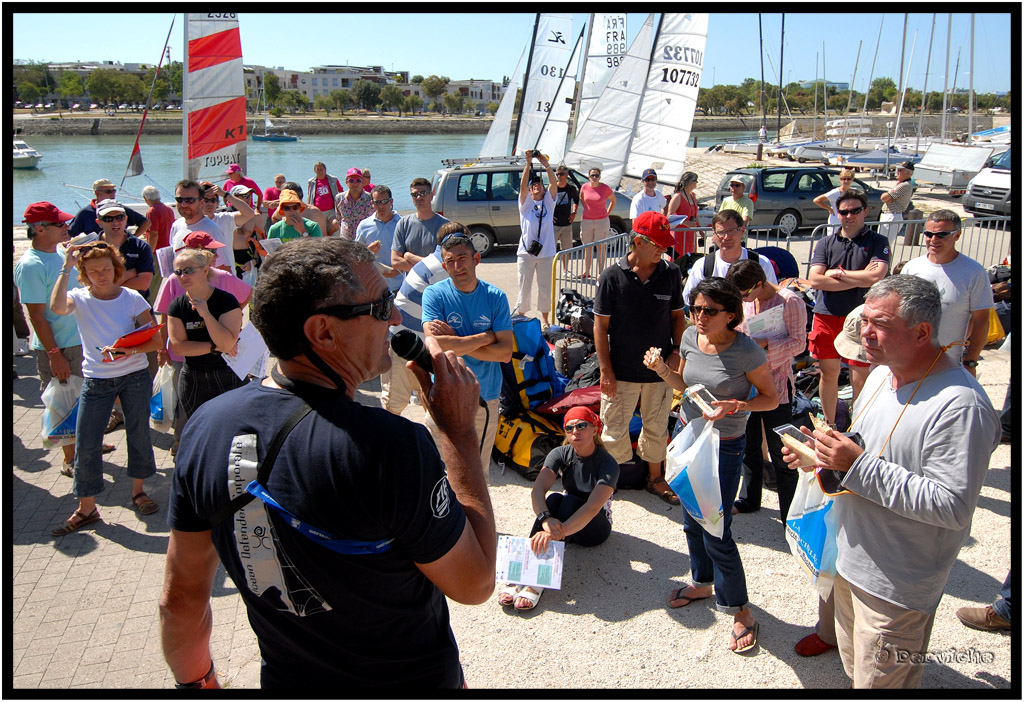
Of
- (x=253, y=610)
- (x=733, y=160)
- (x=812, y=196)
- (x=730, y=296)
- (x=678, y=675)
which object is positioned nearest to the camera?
(x=253, y=610)

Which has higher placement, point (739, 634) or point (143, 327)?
point (143, 327)

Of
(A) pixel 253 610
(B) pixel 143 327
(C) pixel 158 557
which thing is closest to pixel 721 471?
(A) pixel 253 610

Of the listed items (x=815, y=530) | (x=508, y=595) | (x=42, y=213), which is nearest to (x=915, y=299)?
(x=815, y=530)

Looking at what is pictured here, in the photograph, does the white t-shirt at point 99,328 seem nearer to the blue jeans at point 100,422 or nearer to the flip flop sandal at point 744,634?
the blue jeans at point 100,422

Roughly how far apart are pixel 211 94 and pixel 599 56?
11391 millimetres

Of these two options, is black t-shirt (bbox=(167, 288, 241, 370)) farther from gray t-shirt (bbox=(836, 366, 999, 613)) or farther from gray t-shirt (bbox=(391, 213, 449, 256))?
gray t-shirt (bbox=(836, 366, 999, 613))

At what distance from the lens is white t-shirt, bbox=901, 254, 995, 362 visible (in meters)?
4.46

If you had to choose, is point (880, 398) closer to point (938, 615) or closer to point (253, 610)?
point (938, 615)

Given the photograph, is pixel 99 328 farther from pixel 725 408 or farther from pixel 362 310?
pixel 725 408

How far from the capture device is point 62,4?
2.55 metres

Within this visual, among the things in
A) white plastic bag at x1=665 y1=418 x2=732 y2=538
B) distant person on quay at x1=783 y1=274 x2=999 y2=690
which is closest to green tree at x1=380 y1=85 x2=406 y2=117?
white plastic bag at x1=665 y1=418 x2=732 y2=538

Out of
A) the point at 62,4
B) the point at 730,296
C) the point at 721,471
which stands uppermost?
the point at 62,4

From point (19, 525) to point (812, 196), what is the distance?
52.4 feet

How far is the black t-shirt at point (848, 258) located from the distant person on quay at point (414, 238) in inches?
131
